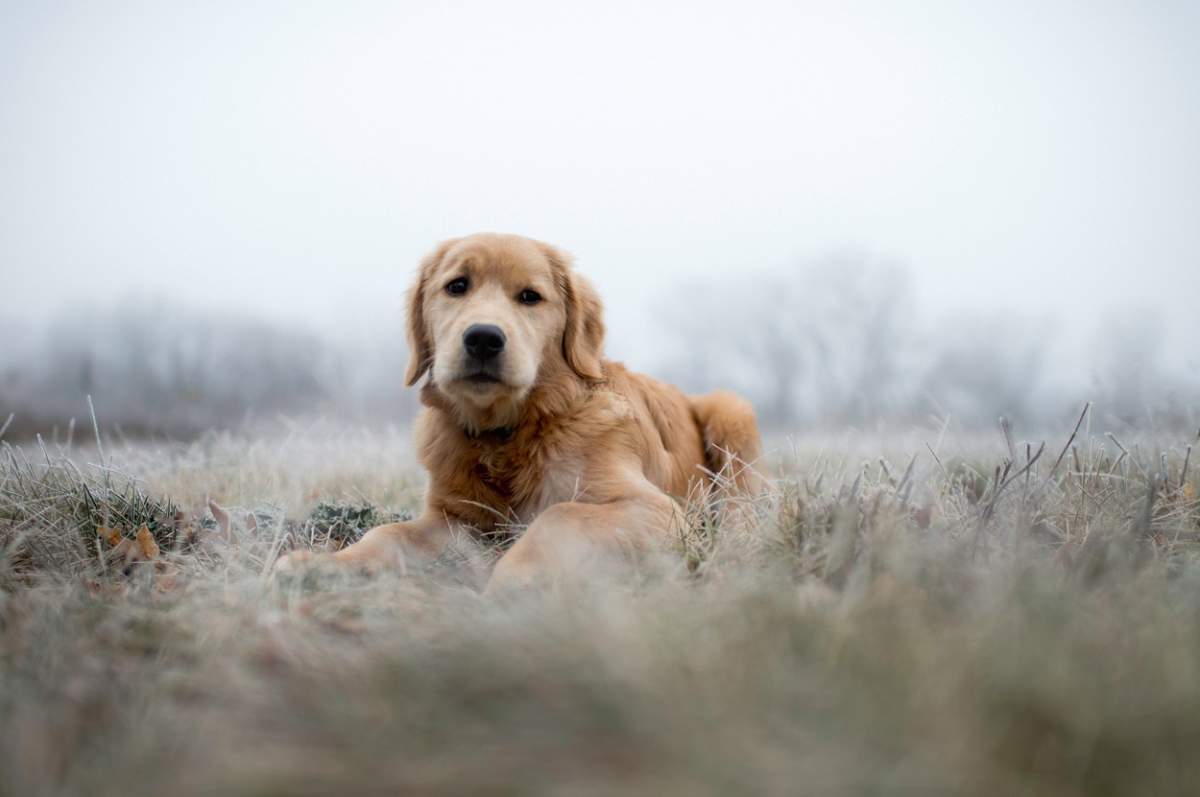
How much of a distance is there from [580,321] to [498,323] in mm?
704

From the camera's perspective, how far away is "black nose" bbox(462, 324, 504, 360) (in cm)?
335

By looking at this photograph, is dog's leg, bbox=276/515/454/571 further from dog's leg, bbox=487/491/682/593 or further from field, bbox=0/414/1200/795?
dog's leg, bbox=487/491/682/593

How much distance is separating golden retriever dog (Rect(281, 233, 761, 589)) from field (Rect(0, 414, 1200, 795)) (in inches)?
16.4

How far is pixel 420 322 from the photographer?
409 cm

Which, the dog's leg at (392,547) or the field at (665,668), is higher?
the field at (665,668)

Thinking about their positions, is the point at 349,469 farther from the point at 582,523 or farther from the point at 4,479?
the point at 582,523

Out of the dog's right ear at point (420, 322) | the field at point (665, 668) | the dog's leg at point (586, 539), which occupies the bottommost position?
the dog's leg at point (586, 539)

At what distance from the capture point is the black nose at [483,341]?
3348 mm

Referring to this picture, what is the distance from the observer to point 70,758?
1.47 m

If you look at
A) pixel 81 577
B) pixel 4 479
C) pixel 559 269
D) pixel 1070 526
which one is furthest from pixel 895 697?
pixel 4 479

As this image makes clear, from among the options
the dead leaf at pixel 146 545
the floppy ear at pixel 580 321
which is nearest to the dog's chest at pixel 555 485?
the floppy ear at pixel 580 321

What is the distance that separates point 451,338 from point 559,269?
850mm

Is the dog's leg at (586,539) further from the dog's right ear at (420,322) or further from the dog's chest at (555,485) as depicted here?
the dog's right ear at (420,322)

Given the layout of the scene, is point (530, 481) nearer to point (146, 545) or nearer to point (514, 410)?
point (514, 410)
